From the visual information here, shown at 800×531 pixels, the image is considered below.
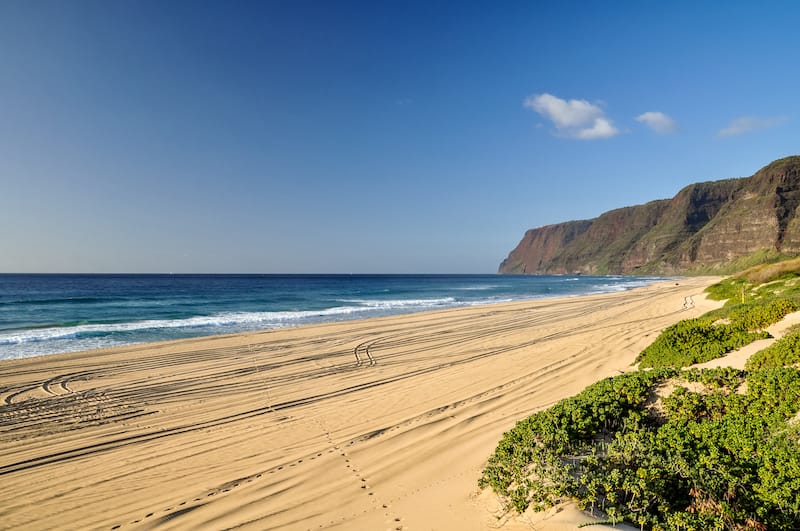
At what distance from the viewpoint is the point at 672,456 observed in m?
4.12

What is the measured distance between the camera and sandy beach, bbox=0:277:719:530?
4.82 m

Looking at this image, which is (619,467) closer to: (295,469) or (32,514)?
(295,469)

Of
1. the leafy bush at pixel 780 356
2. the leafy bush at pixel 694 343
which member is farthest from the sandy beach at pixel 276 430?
the leafy bush at pixel 780 356

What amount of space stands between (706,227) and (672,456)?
153863mm

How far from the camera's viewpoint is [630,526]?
3.55 m

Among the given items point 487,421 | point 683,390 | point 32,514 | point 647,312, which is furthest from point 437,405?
point 647,312

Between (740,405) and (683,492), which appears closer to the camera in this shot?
(683,492)

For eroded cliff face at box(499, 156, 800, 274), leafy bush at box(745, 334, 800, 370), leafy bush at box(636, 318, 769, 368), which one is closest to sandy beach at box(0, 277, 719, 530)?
leafy bush at box(636, 318, 769, 368)

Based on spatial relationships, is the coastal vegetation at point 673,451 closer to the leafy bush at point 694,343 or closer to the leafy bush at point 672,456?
the leafy bush at point 672,456

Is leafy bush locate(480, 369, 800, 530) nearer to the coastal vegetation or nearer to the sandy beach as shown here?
the coastal vegetation

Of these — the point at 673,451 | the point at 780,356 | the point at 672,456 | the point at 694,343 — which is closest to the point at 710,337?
the point at 694,343

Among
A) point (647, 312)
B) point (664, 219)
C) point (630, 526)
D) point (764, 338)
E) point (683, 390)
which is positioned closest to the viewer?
point (630, 526)

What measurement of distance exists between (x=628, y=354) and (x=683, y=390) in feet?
23.1

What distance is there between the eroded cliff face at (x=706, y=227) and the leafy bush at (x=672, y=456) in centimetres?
10669
